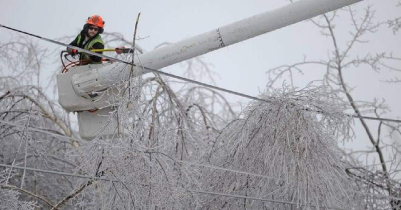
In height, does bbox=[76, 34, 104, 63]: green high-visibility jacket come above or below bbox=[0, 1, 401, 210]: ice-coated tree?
above

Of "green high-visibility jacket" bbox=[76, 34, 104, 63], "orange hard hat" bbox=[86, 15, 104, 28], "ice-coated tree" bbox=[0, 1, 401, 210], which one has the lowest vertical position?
"ice-coated tree" bbox=[0, 1, 401, 210]

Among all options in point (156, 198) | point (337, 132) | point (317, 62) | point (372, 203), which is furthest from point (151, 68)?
point (317, 62)

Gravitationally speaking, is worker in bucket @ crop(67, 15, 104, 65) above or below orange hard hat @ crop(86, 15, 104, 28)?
below

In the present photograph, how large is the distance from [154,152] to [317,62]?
147 inches

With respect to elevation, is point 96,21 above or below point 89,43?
above

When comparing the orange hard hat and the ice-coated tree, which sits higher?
the orange hard hat

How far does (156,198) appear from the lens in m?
4.03

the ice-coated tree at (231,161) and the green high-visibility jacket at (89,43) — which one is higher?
the green high-visibility jacket at (89,43)

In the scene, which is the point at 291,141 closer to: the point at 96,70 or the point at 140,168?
the point at 140,168

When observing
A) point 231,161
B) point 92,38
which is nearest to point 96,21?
point 92,38

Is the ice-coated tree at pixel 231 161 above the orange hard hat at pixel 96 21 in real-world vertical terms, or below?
below

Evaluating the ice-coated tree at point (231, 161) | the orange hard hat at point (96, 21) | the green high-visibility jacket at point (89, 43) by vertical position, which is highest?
the orange hard hat at point (96, 21)

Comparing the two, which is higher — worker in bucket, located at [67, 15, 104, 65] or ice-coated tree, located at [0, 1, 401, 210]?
worker in bucket, located at [67, 15, 104, 65]

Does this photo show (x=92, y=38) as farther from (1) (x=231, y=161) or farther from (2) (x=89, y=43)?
(1) (x=231, y=161)
